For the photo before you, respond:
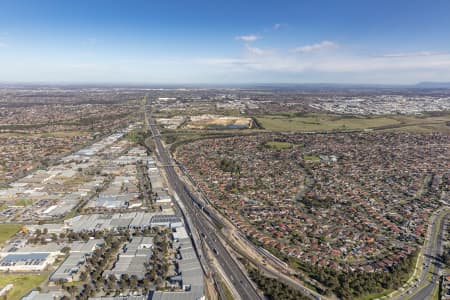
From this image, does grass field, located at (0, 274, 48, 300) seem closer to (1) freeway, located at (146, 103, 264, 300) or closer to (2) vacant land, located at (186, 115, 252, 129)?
(1) freeway, located at (146, 103, 264, 300)

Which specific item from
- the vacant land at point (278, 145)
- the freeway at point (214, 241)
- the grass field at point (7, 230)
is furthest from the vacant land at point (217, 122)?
the grass field at point (7, 230)

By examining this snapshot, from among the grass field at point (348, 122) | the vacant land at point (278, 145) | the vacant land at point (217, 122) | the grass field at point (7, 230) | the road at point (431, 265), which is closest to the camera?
the road at point (431, 265)

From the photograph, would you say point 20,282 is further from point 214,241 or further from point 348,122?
point 348,122

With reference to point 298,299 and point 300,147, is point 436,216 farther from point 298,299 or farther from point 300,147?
point 300,147

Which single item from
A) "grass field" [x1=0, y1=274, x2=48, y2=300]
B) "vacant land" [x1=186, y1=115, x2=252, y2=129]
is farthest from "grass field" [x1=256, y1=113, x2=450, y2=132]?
"grass field" [x1=0, y1=274, x2=48, y2=300]

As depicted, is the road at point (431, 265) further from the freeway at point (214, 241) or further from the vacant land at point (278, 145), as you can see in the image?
the vacant land at point (278, 145)

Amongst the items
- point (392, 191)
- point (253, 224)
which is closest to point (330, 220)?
point (253, 224)
